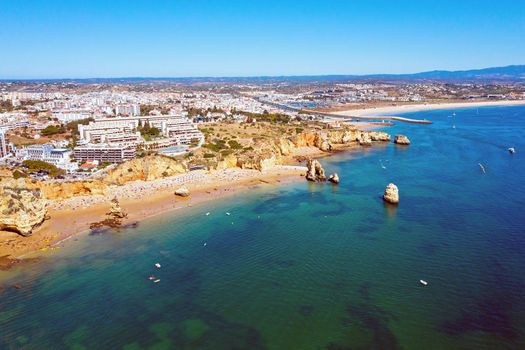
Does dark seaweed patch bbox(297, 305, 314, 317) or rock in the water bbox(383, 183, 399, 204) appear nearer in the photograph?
dark seaweed patch bbox(297, 305, 314, 317)

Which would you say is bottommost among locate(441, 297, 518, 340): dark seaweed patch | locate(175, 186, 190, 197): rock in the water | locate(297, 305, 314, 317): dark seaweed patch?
locate(297, 305, 314, 317): dark seaweed patch

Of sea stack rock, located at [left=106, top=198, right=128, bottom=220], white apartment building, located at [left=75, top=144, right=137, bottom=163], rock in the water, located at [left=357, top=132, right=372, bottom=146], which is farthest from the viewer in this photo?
rock in the water, located at [left=357, top=132, right=372, bottom=146]

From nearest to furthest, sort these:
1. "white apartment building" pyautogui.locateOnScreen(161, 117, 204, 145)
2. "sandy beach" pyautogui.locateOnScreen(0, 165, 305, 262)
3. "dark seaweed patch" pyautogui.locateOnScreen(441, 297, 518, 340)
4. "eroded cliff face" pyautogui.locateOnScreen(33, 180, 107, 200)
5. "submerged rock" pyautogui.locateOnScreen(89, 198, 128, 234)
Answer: "dark seaweed patch" pyautogui.locateOnScreen(441, 297, 518, 340) < "sandy beach" pyautogui.locateOnScreen(0, 165, 305, 262) < "submerged rock" pyautogui.locateOnScreen(89, 198, 128, 234) < "eroded cliff face" pyautogui.locateOnScreen(33, 180, 107, 200) < "white apartment building" pyautogui.locateOnScreen(161, 117, 204, 145)

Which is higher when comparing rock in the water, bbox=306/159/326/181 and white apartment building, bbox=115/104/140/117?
white apartment building, bbox=115/104/140/117

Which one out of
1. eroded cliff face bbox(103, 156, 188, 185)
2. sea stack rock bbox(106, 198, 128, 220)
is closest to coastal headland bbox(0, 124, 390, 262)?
eroded cliff face bbox(103, 156, 188, 185)

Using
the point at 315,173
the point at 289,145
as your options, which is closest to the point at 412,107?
the point at 289,145

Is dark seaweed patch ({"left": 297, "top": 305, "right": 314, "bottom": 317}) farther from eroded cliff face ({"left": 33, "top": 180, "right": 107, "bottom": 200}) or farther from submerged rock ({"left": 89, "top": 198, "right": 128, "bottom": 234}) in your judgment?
eroded cliff face ({"left": 33, "top": 180, "right": 107, "bottom": 200})

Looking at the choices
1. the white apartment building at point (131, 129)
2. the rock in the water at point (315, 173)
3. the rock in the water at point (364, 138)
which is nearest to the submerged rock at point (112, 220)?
the rock in the water at point (315, 173)
